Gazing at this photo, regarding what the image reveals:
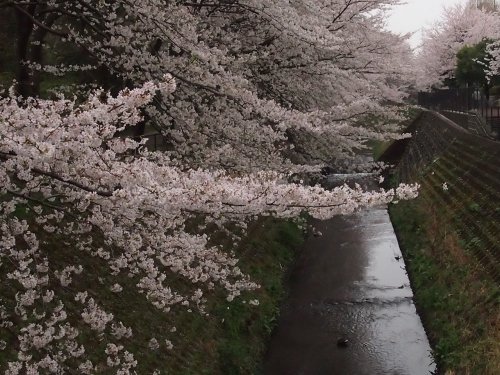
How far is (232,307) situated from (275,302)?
248cm

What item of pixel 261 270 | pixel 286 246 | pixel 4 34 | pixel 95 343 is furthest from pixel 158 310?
pixel 4 34

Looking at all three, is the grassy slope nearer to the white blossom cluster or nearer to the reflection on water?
the reflection on water

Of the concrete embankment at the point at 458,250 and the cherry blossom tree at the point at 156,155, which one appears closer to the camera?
the cherry blossom tree at the point at 156,155

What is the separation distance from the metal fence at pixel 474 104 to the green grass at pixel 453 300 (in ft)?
22.6

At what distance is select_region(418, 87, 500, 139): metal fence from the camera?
22214 millimetres

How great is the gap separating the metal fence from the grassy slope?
13.7m

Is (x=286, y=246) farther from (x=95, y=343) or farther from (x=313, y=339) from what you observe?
(x=95, y=343)

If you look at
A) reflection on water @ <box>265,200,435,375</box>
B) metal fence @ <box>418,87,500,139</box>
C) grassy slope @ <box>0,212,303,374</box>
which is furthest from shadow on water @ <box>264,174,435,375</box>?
metal fence @ <box>418,87,500,139</box>

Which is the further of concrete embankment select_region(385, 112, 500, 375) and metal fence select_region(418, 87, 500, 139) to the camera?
metal fence select_region(418, 87, 500, 139)

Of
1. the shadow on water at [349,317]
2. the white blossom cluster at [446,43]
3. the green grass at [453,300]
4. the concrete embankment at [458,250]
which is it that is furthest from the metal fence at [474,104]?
the white blossom cluster at [446,43]

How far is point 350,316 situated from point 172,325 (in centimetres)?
581

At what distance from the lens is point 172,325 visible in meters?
9.91

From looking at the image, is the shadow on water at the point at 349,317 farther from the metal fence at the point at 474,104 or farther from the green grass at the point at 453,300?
the metal fence at the point at 474,104

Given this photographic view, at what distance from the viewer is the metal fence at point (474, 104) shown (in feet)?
72.9
